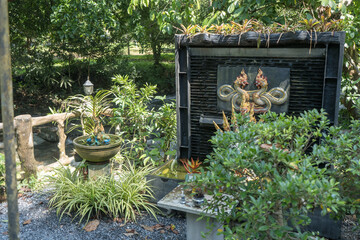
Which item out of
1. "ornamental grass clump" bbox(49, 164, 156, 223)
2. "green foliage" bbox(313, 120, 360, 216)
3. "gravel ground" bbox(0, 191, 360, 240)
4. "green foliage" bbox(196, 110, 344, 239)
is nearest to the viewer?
"green foliage" bbox(196, 110, 344, 239)

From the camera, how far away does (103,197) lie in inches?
165

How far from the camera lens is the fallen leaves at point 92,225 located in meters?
3.98

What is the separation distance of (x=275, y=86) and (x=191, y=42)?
1156 mm

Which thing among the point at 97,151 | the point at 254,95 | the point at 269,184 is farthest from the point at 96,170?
the point at 269,184

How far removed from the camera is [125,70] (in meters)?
15.6

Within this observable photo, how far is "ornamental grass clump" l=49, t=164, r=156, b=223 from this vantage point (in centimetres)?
416

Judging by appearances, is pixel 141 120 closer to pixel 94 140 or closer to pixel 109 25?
pixel 94 140

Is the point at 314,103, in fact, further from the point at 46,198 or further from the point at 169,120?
the point at 46,198

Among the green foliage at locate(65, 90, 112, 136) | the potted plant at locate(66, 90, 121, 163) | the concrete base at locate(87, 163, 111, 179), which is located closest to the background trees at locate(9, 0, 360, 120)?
the green foliage at locate(65, 90, 112, 136)

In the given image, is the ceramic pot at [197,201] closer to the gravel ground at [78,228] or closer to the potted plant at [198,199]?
the potted plant at [198,199]

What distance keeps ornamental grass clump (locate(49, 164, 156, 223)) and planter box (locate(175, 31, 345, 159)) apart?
0.81 meters

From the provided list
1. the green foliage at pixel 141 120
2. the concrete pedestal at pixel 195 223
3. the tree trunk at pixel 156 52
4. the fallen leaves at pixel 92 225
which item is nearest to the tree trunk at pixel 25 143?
the green foliage at pixel 141 120

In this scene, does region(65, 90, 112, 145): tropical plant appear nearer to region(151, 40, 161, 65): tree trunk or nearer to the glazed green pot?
the glazed green pot

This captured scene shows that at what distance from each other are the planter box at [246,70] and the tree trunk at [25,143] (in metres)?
2.11
